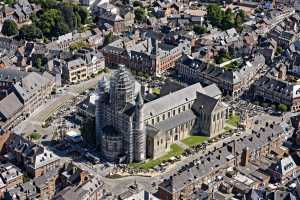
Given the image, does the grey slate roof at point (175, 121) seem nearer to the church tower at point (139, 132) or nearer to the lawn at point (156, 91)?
the church tower at point (139, 132)

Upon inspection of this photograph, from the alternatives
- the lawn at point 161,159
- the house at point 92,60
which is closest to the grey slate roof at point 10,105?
the house at point 92,60

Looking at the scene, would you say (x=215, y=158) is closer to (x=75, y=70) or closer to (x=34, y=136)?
(x=34, y=136)

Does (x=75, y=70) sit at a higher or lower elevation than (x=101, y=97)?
lower

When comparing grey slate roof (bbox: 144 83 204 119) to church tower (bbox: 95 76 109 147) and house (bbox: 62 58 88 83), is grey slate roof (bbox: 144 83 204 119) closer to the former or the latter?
church tower (bbox: 95 76 109 147)

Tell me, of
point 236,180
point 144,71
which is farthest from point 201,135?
point 144,71

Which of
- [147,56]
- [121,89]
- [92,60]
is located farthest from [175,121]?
[92,60]

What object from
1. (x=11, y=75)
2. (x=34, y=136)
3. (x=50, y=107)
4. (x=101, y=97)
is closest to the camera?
(x=101, y=97)
